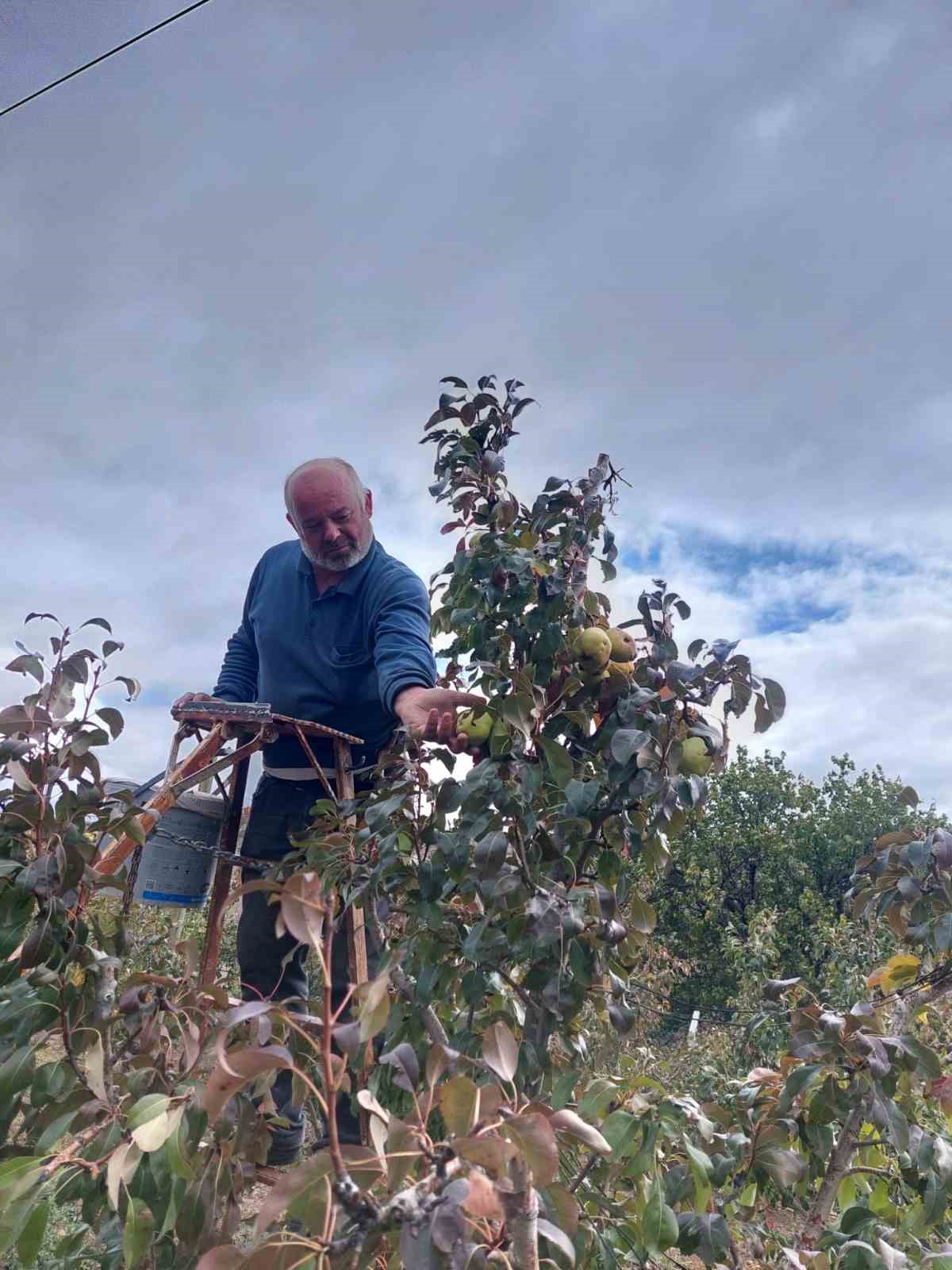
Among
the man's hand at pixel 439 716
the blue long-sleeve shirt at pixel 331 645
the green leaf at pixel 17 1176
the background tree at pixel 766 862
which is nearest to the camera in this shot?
the green leaf at pixel 17 1176

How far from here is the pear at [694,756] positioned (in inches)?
64.0

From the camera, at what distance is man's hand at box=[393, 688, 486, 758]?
1.86 metres

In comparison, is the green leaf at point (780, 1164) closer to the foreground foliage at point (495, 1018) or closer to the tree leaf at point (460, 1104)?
the foreground foliage at point (495, 1018)

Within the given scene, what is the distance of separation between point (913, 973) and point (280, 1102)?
2.00m

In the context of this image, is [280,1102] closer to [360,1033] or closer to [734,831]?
A: [360,1033]

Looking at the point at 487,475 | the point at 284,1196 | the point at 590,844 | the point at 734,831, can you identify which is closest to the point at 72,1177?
the point at 284,1196

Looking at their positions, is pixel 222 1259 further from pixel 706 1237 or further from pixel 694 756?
pixel 694 756

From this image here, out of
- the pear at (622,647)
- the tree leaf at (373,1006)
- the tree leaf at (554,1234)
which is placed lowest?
the tree leaf at (554,1234)

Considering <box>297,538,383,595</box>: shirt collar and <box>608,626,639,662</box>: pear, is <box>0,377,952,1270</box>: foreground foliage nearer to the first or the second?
<box>608,626,639,662</box>: pear

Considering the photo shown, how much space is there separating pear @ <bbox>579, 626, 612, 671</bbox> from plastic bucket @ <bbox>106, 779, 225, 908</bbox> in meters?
1.69

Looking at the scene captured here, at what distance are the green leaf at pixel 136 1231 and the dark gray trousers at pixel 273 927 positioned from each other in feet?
5.73

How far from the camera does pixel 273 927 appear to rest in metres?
3.13

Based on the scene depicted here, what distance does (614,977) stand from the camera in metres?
1.76

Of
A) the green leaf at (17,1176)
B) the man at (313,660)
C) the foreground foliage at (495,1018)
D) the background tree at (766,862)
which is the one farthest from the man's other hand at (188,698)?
the background tree at (766,862)
